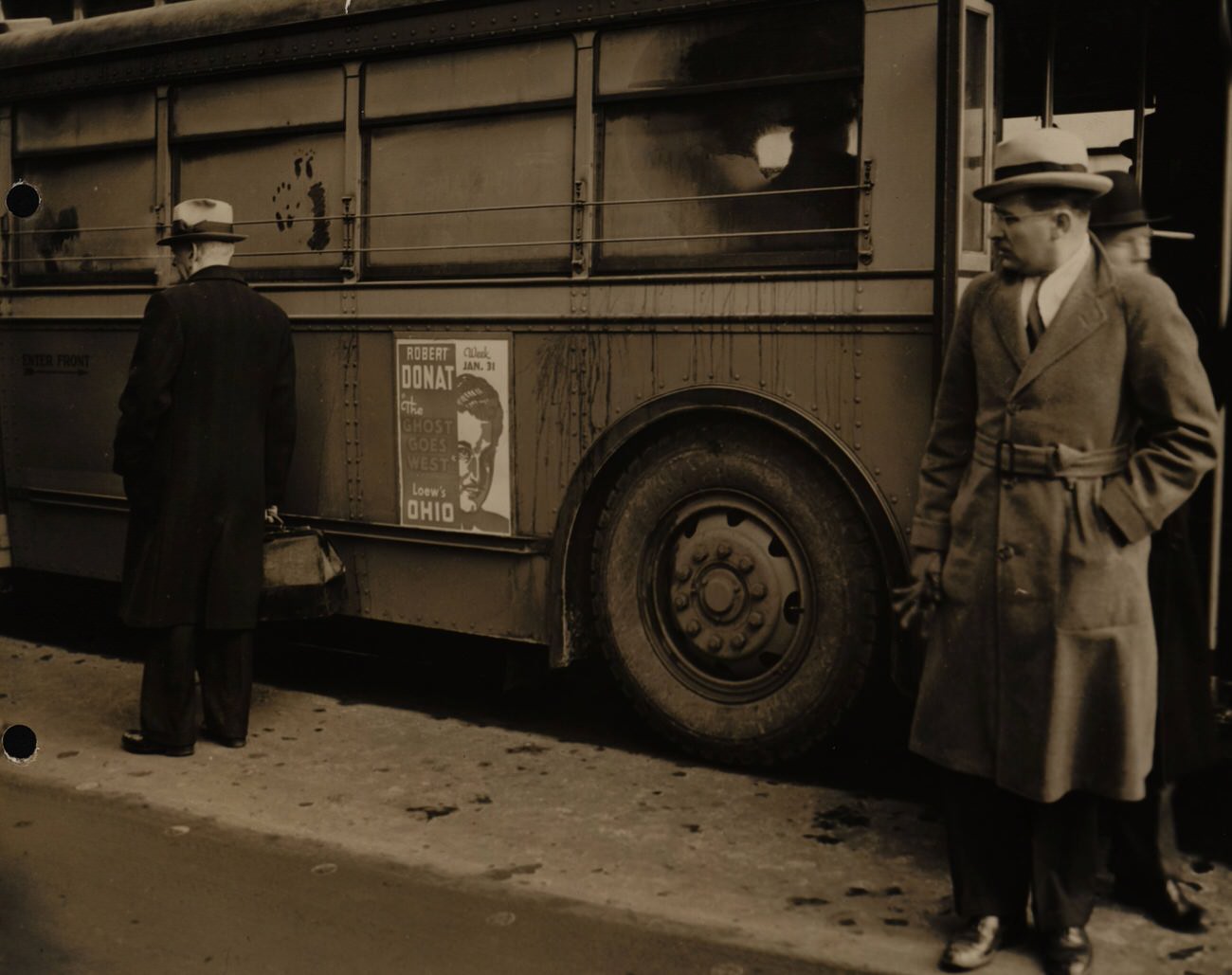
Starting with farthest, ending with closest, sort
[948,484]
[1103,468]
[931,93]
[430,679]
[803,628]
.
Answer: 1. [430,679]
2. [803,628]
3. [931,93]
4. [948,484]
5. [1103,468]

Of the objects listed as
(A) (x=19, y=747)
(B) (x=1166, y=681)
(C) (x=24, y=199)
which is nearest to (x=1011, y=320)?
(B) (x=1166, y=681)

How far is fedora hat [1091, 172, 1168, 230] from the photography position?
4.22 m

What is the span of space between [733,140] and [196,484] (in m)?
2.43

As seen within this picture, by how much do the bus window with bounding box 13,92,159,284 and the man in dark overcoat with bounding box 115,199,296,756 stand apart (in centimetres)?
149

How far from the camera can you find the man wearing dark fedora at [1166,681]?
4.12 meters

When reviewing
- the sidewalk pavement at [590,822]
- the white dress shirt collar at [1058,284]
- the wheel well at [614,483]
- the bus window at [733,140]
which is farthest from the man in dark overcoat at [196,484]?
the white dress shirt collar at [1058,284]

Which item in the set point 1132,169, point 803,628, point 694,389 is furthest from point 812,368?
point 1132,169

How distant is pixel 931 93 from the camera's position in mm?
5215

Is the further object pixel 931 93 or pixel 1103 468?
pixel 931 93

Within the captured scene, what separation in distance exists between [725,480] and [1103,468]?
208 centimetres

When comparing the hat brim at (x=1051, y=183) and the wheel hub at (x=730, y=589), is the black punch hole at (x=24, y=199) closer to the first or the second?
the wheel hub at (x=730, y=589)

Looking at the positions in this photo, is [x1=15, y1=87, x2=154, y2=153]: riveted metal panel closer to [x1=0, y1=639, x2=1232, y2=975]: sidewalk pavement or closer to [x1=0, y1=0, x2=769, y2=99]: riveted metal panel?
[x1=0, y1=0, x2=769, y2=99]: riveted metal panel

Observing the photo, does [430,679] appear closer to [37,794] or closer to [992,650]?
[37,794]

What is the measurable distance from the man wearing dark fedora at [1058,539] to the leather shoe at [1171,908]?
1.48 feet
